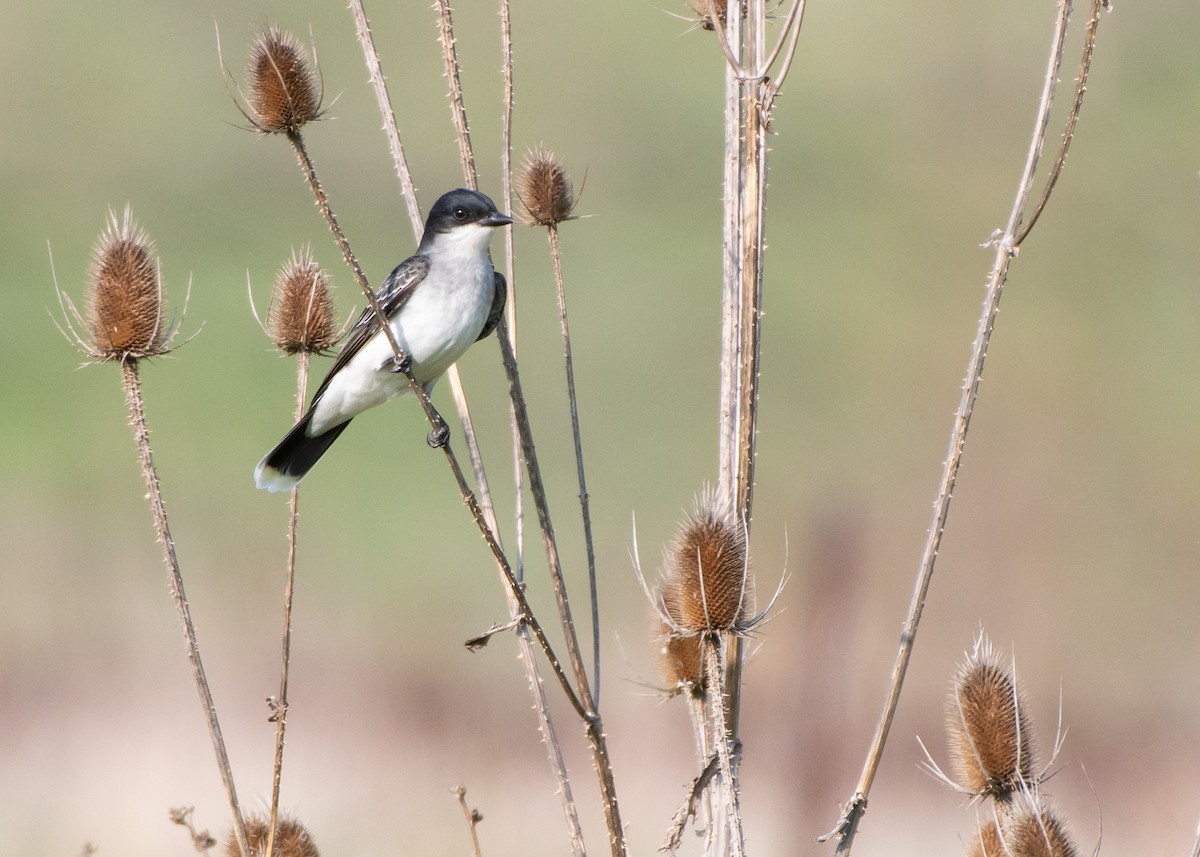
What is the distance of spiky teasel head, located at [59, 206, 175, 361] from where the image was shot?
4.53 meters

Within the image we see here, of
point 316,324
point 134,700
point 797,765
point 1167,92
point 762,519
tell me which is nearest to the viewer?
point 316,324

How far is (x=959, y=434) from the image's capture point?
149 inches

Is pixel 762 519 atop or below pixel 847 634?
atop

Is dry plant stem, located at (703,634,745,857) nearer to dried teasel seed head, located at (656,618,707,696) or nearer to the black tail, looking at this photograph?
dried teasel seed head, located at (656,618,707,696)

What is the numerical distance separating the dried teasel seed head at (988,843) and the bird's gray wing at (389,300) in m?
3.80

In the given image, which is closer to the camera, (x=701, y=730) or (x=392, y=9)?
(x=701, y=730)

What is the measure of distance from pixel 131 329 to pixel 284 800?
700cm

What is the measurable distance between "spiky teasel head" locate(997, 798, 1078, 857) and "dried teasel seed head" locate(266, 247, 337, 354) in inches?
122

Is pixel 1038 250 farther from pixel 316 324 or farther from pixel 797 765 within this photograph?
pixel 316 324

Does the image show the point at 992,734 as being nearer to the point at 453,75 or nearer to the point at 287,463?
the point at 453,75

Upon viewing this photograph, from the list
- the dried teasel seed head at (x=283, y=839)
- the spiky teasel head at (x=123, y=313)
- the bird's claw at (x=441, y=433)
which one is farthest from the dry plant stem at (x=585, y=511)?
the spiky teasel head at (x=123, y=313)

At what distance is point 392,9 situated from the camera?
24.1 meters

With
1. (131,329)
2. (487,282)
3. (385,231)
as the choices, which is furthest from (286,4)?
(131,329)

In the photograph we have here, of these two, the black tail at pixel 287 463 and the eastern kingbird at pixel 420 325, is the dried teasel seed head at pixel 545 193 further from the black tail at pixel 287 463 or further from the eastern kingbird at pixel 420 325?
the black tail at pixel 287 463
